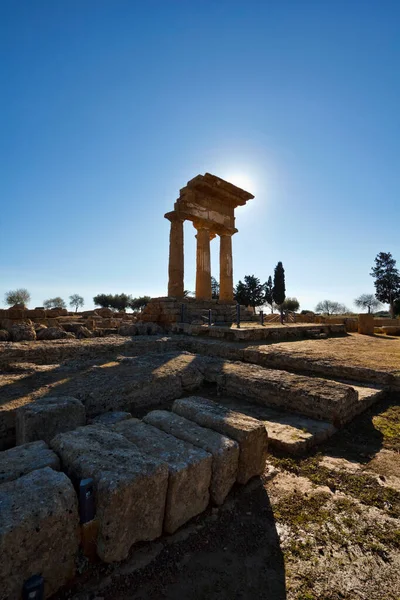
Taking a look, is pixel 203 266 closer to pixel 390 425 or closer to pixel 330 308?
pixel 390 425

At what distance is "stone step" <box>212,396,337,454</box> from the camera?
300 centimetres

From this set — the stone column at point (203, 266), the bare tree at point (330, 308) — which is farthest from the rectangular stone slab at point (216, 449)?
the bare tree at point (330, 308)

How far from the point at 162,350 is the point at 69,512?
5883mm

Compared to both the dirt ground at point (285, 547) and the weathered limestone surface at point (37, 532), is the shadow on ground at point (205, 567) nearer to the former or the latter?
the dirt ground at point (285, 547)

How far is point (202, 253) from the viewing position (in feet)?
50.8

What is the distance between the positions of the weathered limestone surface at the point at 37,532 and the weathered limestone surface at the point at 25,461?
184 millimetres

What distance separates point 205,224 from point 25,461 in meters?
14.5

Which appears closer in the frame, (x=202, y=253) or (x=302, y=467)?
(x=302, y=467)

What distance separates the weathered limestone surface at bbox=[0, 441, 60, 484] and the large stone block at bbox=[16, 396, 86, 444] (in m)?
0.61

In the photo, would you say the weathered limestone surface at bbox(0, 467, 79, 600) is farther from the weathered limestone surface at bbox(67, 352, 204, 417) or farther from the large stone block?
the weathered limestone surface at bbox(67, 352, 204, 417)

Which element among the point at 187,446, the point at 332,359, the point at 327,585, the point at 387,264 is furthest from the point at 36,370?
the point at 387,264

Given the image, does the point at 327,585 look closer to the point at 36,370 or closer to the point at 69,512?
the point at 69,512

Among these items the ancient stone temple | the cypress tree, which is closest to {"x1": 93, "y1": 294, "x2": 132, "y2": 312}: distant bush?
the cypress tree

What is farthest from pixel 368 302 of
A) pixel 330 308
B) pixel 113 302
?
pixel 113 302
